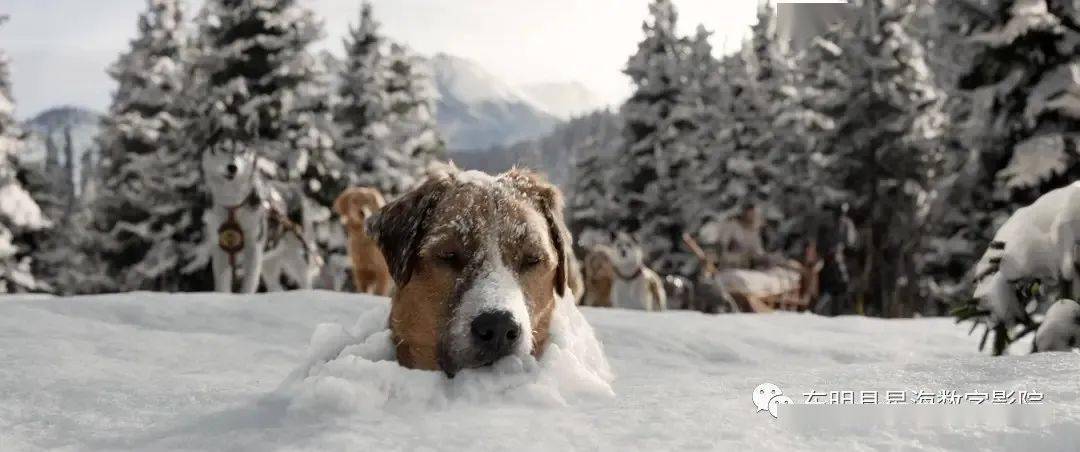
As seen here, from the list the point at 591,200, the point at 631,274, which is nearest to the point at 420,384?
the point at 631,274

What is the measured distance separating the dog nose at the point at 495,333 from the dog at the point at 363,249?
7.85 meters

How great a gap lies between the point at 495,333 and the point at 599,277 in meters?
12.1

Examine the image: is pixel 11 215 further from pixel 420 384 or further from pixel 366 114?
pixel 420 384

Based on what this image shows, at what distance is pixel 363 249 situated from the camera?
1105cm

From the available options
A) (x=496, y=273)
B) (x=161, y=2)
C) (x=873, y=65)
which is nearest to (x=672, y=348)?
(x=496, y=273)

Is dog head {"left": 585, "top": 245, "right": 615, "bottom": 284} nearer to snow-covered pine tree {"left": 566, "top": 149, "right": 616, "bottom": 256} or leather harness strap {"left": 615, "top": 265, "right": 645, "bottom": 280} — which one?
leather harness strap {"left": 615, "top": 265, "right": 645, "bottom": 280}

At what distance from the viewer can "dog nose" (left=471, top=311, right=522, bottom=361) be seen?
2.76 m

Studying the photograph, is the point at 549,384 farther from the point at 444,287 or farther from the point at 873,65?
the point at 873,65

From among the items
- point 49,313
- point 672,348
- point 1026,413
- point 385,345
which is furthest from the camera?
point 672,348

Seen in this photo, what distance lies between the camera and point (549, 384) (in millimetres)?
2799

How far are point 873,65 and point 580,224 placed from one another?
16.2 meters

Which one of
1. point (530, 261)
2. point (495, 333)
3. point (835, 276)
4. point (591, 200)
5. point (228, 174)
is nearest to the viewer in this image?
point (495, 333)

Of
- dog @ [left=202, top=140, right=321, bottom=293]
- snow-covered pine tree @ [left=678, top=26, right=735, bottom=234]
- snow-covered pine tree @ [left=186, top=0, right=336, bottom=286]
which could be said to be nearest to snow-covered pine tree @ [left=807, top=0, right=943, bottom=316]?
snow-covered pine tree @ [left=678, top=26, right=735, bottom=234]

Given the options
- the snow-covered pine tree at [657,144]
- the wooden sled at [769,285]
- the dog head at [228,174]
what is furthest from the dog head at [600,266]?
the snow-covered pine tree at [657,144]
